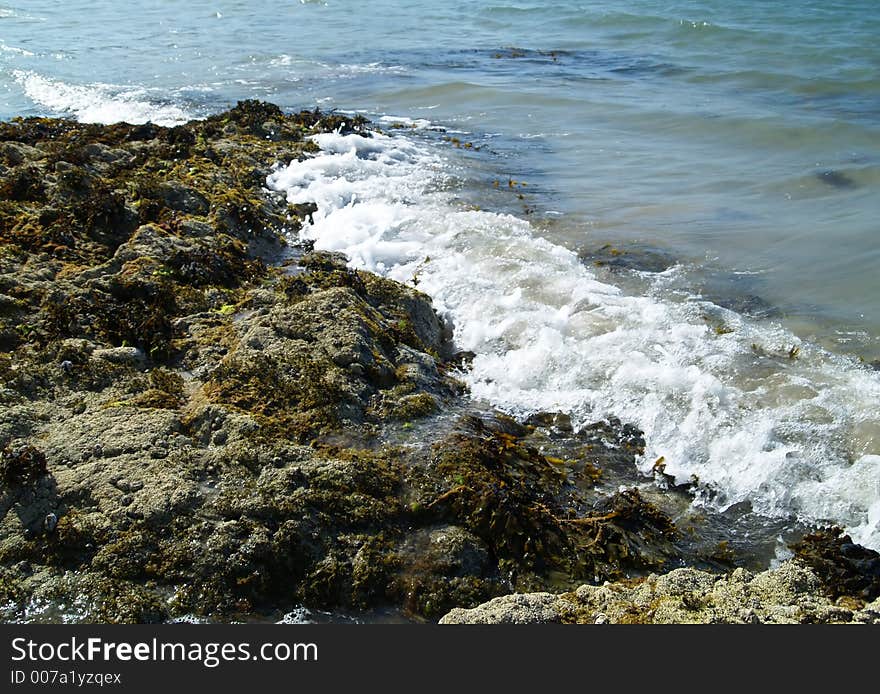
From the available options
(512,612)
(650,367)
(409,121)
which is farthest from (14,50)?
(512,612)

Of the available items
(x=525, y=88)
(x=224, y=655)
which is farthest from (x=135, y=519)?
(x=525, y=88)

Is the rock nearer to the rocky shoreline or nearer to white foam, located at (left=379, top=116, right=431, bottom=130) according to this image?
the rocky shoreline

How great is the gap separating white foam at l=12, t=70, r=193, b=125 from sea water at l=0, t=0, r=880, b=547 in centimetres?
12

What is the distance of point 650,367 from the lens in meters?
6.89

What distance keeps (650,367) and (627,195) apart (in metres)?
6.21

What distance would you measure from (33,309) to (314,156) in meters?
7.87

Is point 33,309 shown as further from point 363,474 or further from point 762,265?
point 762,265

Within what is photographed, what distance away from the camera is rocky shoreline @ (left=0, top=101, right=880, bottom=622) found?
3.87m

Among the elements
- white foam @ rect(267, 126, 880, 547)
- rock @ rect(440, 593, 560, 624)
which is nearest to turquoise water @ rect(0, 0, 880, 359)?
white foam @ rect(267, 126, 880, 547)

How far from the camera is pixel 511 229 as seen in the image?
412 inches

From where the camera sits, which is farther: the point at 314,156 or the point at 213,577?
the point at 314,156

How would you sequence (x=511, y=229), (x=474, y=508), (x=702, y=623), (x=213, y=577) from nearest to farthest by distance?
(x=702, y=623) → (x=213, y=577) → (x=474, y=508) → (x=511, y=229)

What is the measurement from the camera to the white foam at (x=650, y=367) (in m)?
5.70

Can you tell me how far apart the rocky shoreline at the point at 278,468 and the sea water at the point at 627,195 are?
0.81 m
